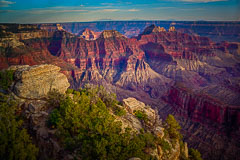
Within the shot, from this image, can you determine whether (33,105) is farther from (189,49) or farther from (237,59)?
(237,59)

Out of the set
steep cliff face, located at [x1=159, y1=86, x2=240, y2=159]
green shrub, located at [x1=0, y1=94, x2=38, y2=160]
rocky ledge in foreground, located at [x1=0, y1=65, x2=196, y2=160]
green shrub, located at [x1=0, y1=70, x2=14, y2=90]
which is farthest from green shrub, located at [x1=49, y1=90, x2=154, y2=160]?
steep cliff face, located at [x1=159, y1=86, x2=240, y2=159]

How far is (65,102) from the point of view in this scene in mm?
29281

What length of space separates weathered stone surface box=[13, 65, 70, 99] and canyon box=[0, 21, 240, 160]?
4216 centimetres

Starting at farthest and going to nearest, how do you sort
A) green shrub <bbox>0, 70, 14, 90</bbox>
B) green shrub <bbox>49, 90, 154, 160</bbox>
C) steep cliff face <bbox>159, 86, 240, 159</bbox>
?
steep cliff face <bbox>159, 86, 240, 159</bbox> → green shrub <bbox>0, 70, 14, 90</bbox> → green shrub <bbox>49, 90, 154, 160</bbox>

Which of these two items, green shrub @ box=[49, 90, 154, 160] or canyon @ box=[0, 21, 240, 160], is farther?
canyon @ box=[0, 21, 240, 160]

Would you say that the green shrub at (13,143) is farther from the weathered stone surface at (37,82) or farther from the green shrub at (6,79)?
the green shrub at (6,79)

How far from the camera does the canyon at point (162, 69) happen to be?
166 ft

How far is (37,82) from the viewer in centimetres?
3241

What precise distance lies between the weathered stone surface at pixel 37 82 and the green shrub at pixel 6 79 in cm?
124

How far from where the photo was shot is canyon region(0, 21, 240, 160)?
166 feet

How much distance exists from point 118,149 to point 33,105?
1772 centimetres

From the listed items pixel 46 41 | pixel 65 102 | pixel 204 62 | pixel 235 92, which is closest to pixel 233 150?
pixel 235 92

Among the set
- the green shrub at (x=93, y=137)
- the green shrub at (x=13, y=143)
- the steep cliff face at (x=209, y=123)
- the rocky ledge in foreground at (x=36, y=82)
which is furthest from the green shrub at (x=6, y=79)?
the steep cliff face at (x=209, y=123)

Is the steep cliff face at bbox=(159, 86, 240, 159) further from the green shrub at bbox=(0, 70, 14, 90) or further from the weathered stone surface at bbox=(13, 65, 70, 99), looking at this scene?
the green shrub at bbox=(0, 70, 14, 90)
